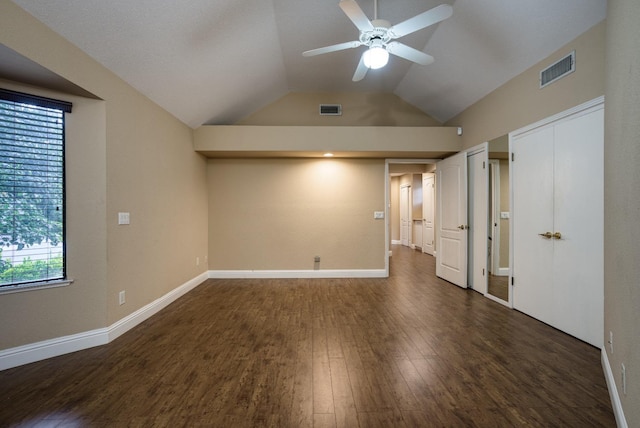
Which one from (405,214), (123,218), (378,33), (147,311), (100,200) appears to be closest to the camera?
(378,33)

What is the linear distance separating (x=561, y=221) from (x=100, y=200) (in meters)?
4.60

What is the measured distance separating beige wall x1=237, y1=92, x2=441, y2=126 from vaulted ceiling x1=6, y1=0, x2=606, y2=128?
41cm

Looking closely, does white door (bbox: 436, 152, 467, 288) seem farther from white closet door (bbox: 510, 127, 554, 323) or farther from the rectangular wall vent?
the rectangular wall vent

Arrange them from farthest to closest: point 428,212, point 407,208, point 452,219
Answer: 1. point 407,208
2. point 428,212
3. point 452,219

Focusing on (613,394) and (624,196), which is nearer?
(624,196)

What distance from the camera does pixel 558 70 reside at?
272cm

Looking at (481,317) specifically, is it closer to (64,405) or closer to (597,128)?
(597,128)

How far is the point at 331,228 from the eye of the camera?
5.16 metres

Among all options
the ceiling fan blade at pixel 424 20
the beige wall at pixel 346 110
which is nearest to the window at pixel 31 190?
the ceiling fan blade at pixel 424 20

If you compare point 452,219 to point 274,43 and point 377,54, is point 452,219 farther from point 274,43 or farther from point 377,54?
point 274,43

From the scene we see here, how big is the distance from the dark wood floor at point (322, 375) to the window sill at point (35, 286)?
0.62 m

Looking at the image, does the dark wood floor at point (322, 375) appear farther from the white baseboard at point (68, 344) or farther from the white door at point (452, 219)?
the white door at point (452, 219)

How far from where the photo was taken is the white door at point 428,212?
7.79 metres

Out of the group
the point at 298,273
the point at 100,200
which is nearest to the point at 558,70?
the point at 298,273
